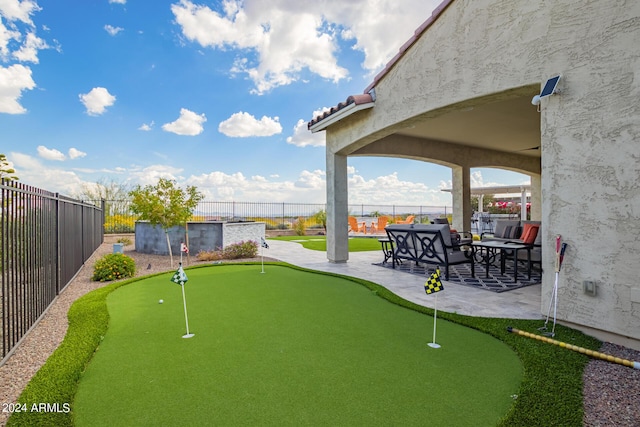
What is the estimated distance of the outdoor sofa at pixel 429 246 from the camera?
Answer: 21.1 ft

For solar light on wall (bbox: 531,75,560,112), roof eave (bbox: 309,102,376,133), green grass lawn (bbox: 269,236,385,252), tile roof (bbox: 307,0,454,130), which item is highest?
tile roof (bbox: 307,0,454,130)

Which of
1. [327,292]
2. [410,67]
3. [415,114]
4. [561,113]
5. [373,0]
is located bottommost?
[327,292]

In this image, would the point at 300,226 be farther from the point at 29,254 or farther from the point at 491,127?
the point at 29,254

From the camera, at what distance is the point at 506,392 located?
2.31m

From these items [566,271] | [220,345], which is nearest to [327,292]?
[220,345]

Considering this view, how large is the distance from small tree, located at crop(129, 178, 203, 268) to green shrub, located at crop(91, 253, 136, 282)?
45.1 inches

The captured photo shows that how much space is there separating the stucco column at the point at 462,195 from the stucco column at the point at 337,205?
4.91m

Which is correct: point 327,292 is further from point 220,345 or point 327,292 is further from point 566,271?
point 566,271

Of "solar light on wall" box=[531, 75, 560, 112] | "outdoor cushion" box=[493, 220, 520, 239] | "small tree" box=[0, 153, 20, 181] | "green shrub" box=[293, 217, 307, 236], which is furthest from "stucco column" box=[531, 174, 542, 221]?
"small tree" box=[0, 153, 20, 181]

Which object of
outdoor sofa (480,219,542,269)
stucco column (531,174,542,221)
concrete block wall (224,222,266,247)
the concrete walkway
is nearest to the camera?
the concrete walkway

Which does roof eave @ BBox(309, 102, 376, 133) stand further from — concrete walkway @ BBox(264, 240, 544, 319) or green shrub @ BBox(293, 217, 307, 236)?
green shrub @ BBox(293, 217, 307, 236)

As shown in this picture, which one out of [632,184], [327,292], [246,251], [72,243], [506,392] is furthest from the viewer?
[246,251]

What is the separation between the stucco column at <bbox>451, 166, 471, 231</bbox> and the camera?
1098cm

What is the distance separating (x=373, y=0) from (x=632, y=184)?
5.98 meters
